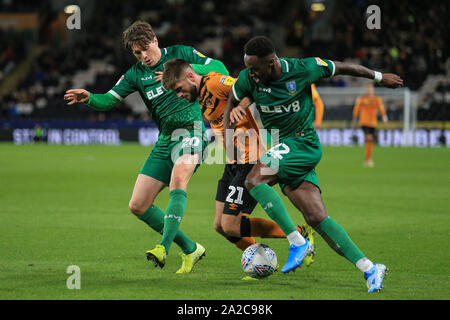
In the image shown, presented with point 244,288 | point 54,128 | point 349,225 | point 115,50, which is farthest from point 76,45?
point 244,288

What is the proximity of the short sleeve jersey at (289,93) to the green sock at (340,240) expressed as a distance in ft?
2.42

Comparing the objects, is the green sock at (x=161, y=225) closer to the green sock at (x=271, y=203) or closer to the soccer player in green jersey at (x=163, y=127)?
the soccer player in green jersey at (x=163, y=127)

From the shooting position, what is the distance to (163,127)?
728cm

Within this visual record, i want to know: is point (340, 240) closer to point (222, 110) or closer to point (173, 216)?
point (173, 216)

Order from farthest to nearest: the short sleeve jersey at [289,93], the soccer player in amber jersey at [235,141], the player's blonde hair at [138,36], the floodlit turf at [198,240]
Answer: the player's blonde hair at [138,36], the soccer player in amber jersey at [235,141], the short sleeve jersey at [289,93], the floodlit turf at [198,240]

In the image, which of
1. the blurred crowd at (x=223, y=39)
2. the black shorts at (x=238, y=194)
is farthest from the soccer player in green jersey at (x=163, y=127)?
the blurred crowd at (x=223, y=39)

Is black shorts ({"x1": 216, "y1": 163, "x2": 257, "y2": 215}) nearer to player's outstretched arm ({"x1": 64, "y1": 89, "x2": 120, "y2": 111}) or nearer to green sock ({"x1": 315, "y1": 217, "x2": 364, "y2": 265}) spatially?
green sock ({"x1": 315, "y1": 217, "x2": 364, "y2": 265})

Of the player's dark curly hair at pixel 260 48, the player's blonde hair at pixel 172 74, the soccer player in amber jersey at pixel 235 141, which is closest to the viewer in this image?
the player's dark curly hair at pixel 260 48

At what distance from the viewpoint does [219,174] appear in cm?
1911

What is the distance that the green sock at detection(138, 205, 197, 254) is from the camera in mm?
6977

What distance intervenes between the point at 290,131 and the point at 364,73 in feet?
2.48

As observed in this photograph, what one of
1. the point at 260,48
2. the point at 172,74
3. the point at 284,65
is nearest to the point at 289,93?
the point at 284,65

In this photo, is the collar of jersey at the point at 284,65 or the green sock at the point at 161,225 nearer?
the collar of jersey at the point at 284,65

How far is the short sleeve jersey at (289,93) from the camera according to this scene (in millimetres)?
6020
